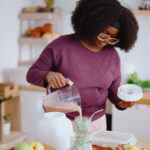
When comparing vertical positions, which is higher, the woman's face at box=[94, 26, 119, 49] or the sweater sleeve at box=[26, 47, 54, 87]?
the woman's face at box=[94, 26, 119, 49]

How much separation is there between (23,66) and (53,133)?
2.12 meters

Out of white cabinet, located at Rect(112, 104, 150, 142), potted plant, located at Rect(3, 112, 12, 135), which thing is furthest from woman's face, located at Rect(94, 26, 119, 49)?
potted plant, located at Rect(3, 112, 12, 135)

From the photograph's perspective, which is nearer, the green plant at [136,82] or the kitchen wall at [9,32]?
the green plant at [136,82]

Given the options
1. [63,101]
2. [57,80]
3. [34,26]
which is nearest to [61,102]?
[63,101]

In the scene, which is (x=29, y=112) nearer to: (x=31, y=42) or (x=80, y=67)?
(x=31, y=42)

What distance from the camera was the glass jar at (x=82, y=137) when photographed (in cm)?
112

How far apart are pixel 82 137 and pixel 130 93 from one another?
393 mm

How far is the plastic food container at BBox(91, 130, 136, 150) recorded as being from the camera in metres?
1.21

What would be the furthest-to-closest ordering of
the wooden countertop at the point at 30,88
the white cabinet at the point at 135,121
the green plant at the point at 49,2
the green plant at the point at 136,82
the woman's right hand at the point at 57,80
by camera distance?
the green plant at the point at 49,2, the wooden countertop at the point at 30,88, the green plant at the point at 136,82, the white cabinet at the point at 135,121, the woman's right hand at the point at 57,80

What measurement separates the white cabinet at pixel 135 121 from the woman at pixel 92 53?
85cm

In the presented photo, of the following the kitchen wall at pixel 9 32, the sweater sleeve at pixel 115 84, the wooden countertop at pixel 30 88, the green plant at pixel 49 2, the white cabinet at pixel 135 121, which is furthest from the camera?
the green plant at pixel 49 2

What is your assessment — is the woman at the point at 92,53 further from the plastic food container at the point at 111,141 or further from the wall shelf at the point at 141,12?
the wall shelf at the point at 141,12

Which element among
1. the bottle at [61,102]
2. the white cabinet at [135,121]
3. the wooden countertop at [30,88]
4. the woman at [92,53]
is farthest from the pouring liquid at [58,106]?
the wooden countertop at [30,88]

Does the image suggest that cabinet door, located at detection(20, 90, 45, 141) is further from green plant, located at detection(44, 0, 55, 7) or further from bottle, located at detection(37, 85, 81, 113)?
bottle, located at detection(37, 85, 81, 113)
